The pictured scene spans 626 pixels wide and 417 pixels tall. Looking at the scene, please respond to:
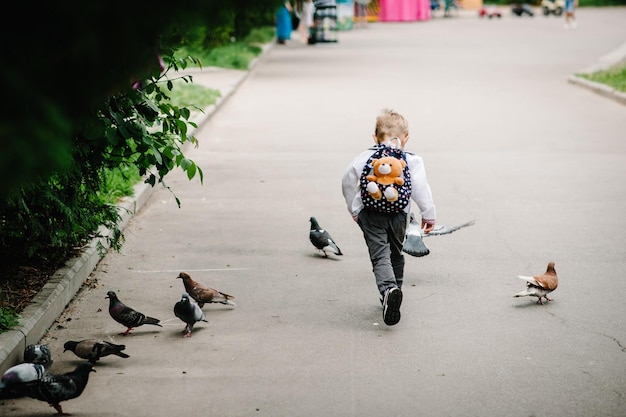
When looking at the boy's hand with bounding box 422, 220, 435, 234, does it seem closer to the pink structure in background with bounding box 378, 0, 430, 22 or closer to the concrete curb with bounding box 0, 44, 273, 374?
the concrete curb with bounding box 0, 44, 273, 374

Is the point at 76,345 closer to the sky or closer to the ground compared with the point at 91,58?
closer to the ground

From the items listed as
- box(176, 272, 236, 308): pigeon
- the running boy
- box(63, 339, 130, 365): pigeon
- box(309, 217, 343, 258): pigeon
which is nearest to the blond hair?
the running boy

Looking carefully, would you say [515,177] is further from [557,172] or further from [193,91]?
[193,91]

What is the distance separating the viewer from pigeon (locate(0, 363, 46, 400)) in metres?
5.18

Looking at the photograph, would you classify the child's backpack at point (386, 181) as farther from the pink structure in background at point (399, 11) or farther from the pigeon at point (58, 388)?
the pink structure in background at point (399, 11)

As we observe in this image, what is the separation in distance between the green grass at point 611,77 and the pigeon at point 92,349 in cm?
1598

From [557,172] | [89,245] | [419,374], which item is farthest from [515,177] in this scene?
[419,374]

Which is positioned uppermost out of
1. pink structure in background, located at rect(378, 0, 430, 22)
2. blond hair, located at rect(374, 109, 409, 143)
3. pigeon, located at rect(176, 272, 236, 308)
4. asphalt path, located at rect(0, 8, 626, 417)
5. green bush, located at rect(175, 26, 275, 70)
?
blond hair, located at rect(374, 109, 409, 143)

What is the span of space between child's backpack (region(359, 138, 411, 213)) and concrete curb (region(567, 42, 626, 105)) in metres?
13.5

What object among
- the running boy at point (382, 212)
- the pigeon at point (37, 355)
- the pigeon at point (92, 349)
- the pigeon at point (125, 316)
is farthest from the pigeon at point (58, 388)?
the running boy at point (382, 212)

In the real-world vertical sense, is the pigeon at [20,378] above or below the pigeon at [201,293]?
above

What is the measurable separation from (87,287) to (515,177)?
20.3 feet

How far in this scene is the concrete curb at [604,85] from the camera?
1964cm

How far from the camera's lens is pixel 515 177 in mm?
12016
